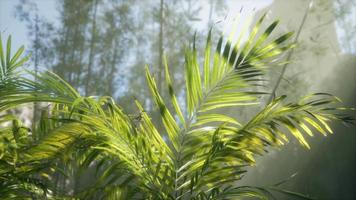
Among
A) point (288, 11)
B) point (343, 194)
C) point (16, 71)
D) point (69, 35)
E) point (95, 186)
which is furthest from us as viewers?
point (288, 11)

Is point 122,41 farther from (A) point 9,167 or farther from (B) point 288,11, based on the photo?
(B) point 288,11

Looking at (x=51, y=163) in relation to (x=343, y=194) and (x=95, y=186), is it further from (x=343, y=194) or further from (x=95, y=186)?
(x=343, y=194)

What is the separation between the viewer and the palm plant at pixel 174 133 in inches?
59.7

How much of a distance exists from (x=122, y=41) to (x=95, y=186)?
1258 centimetres

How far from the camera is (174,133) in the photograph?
5.42 feet

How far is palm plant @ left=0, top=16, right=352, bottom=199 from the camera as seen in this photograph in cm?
152

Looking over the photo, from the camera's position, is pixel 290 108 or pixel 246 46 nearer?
pixel 290 108

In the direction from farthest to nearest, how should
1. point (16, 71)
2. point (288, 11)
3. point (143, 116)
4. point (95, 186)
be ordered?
point (288, 11)
point (16, 71)
point (143, 116)
point (95, 186)

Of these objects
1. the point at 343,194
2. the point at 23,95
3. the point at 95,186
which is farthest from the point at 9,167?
the point at 343,194

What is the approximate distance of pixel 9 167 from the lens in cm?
165

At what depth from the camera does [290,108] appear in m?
1.53

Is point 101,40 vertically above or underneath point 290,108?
above

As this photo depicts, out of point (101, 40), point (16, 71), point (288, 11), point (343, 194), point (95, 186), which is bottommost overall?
point (343, 194)

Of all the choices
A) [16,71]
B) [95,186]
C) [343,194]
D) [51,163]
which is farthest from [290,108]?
[343,194]
